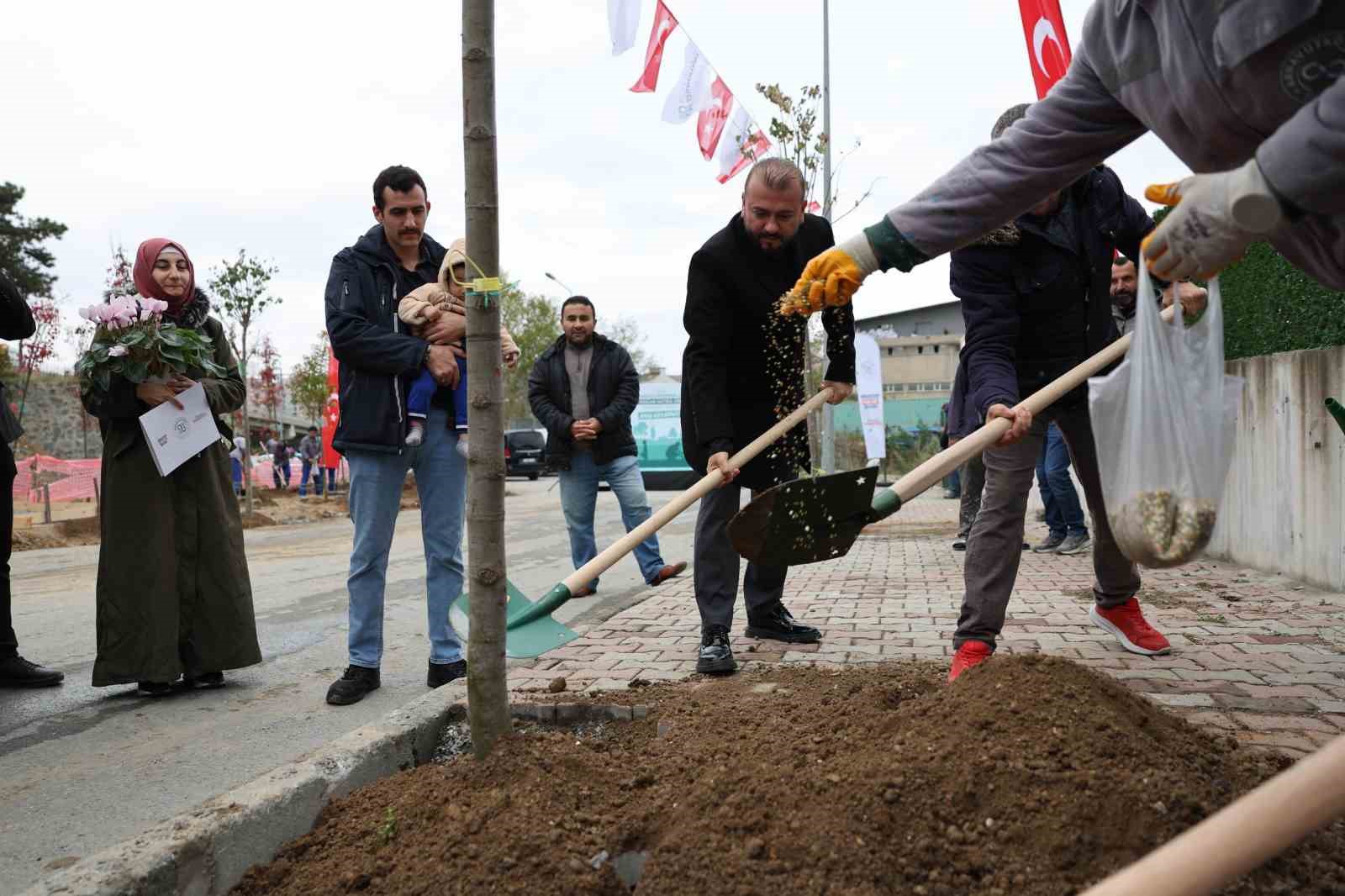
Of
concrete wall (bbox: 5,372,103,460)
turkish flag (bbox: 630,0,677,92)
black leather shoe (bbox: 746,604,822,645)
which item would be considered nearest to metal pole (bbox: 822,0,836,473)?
turkish flag (bbox: 630,0,677,92)

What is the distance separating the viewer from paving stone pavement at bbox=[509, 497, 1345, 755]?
3.09 metres

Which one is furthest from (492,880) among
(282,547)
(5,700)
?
(282,547)

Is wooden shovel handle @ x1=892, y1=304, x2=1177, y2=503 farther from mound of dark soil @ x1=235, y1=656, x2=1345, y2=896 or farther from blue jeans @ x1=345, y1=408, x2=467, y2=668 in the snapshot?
blue jeans @ x1=345, y1=408, x2=467, y2=668

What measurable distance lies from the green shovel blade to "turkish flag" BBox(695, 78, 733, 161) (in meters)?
9.86

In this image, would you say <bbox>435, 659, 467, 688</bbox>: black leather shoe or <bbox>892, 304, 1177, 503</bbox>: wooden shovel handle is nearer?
<bbox>892, 304, 1177, 503</bbox>: wooden shovel handle

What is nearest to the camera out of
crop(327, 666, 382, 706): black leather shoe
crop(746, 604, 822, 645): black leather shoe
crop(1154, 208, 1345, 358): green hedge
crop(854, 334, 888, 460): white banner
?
crop(327, 666, 382, 706): black leather shoe

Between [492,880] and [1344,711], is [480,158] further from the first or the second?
[1344,711]

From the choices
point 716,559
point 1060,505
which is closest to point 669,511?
point 716,559

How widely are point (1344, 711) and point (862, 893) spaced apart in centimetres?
203

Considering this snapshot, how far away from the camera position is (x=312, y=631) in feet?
19.6

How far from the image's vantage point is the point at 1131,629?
3.95 m

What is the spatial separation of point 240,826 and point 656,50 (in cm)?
1006

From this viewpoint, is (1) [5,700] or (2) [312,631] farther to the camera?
(2) [312,631]

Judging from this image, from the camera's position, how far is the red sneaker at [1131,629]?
3.87m
